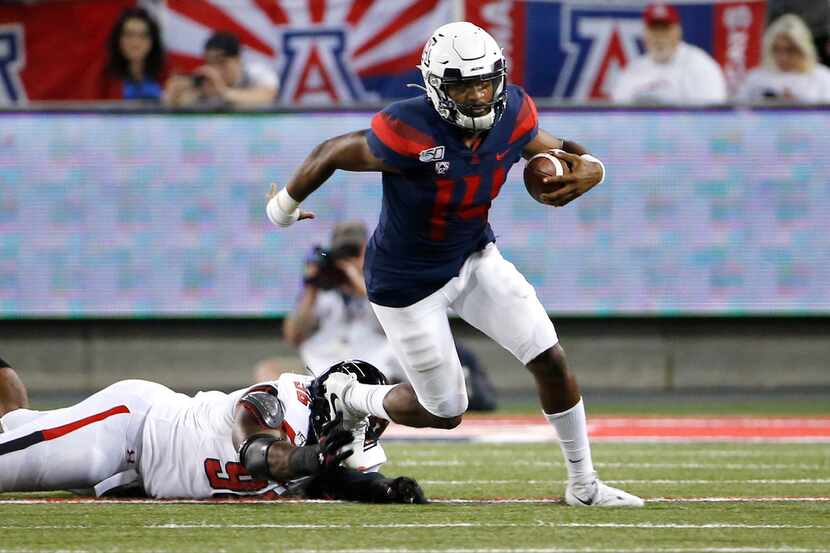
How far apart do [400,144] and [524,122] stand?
0.51 meters

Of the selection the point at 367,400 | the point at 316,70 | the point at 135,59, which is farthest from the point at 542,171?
the point at 135,59

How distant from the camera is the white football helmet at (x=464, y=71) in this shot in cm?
520

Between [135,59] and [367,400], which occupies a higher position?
[135,59]

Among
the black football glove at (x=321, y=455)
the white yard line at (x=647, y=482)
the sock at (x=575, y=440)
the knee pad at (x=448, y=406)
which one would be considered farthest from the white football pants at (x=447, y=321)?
the white yard line at (x=647, y=482)

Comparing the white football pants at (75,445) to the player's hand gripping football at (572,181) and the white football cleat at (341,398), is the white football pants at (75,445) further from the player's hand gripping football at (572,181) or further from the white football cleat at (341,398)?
the player's hand gripping football at (572,181)

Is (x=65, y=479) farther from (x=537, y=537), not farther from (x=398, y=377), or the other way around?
(x=398, y=377)

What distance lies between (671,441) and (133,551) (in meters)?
4.28

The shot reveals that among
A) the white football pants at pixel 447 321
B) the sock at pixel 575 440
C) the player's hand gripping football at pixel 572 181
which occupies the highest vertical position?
the player's hand gripping football at pixel 572 181

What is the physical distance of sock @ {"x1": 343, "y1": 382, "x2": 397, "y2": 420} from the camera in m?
5.48

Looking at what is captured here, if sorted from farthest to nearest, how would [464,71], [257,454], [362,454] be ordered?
[362,454], [464,71], [257,454]

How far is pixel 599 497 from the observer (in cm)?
538

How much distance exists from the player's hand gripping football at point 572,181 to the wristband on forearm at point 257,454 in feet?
4.11

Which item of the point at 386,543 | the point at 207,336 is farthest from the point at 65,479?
the point at 207,336

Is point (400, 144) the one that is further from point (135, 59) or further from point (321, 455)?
point (135, 59)
